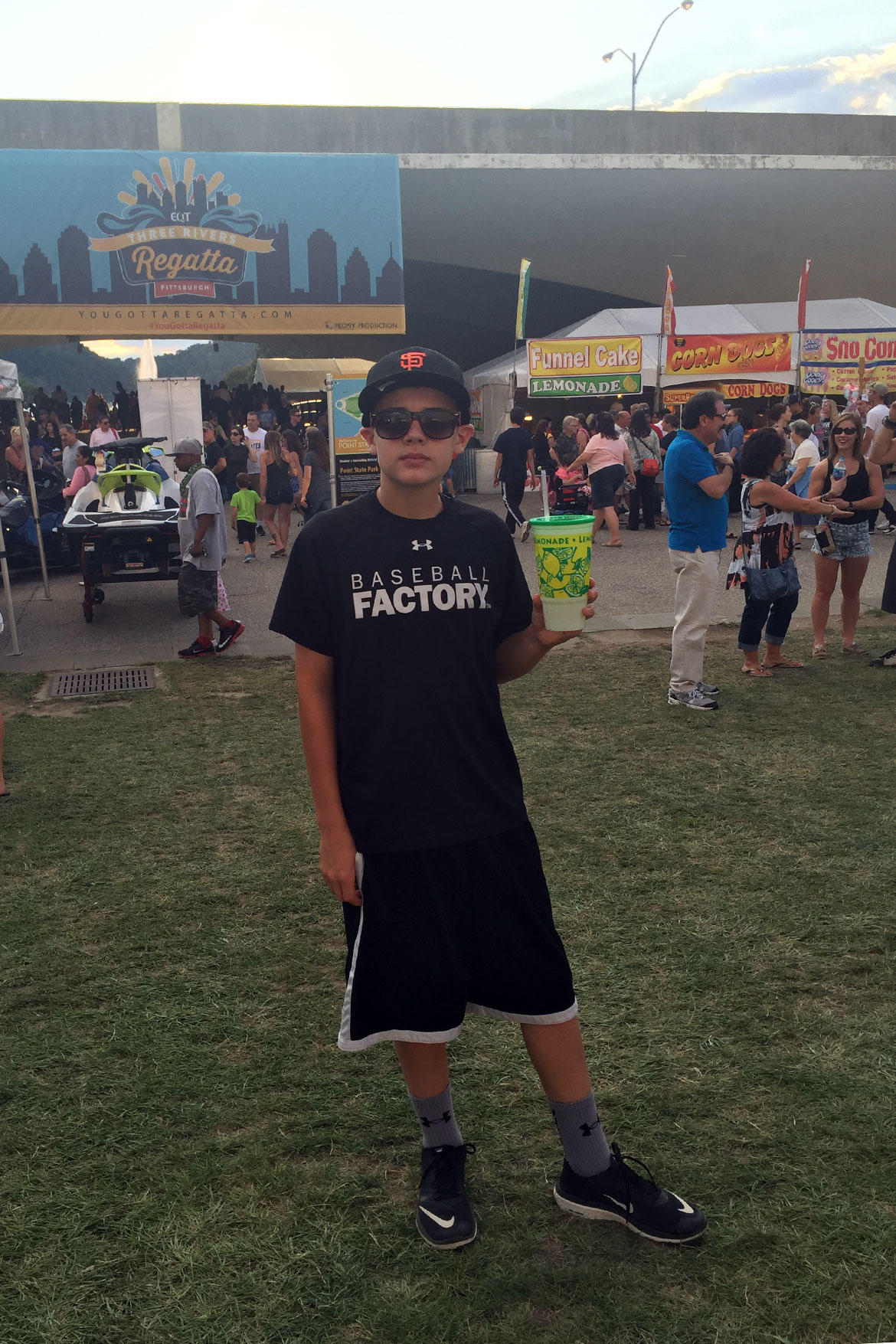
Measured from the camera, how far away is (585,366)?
2069 cm

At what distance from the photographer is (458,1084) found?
10.8ft

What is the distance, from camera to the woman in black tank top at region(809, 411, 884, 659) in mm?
8250

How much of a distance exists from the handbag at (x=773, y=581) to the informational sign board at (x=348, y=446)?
883cm

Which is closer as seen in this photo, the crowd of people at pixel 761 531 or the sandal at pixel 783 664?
the crowd of people at pixel 761 531

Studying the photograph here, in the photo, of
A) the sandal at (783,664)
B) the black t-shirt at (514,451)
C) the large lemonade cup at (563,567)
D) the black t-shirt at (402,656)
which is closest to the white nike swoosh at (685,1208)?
the black t-shirt at (402,656)

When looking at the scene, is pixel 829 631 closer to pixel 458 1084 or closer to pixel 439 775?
pixel 458 1084

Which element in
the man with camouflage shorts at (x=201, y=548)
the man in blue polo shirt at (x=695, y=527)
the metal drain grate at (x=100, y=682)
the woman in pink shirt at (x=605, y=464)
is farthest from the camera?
the woman in pink shirt at (x=605, y=464)

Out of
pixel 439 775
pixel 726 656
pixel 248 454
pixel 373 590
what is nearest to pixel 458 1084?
pixel 439 775

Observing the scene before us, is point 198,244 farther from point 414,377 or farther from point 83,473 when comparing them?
point 414,377

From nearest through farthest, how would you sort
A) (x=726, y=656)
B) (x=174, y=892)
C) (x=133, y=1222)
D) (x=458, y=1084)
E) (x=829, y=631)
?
(x=133, y=1222) < (x=458, y=1084) < (x=174, y=892) < (x=726, y=656) < (x=829, y=631)

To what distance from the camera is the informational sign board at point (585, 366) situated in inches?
803

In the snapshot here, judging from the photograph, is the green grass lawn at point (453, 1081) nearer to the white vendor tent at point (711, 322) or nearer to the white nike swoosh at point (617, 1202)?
the white nike swoosh at point (617, 1202)

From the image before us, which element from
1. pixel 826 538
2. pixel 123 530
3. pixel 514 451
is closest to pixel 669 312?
pixel 514 451

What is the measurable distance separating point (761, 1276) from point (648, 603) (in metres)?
9.24
